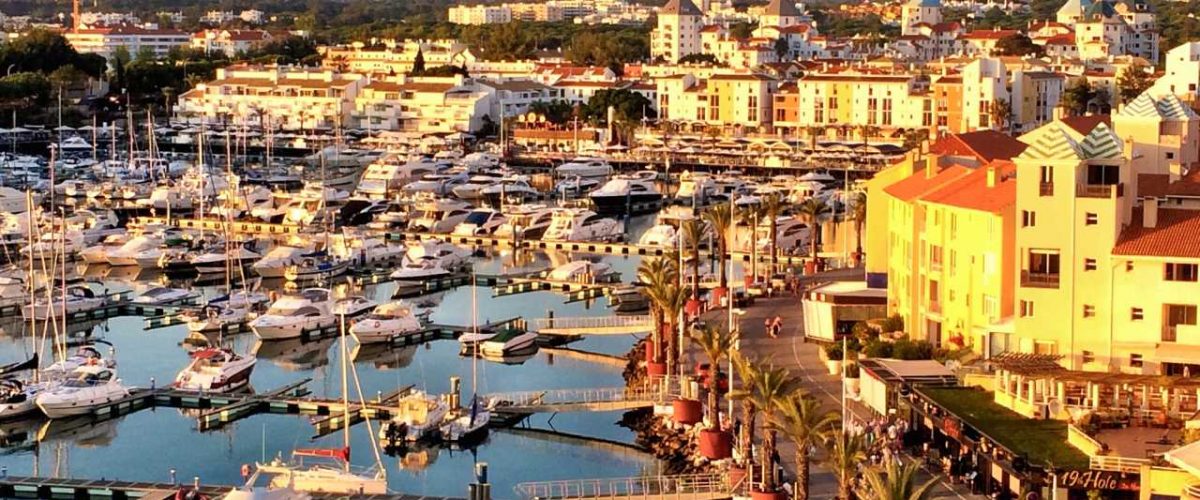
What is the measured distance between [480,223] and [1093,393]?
96.0 feet

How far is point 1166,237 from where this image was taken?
22812mm

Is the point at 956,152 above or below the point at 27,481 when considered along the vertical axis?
above

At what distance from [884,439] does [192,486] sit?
7.65 m

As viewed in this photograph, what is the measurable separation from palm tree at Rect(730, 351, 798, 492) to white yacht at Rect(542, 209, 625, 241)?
25.1 meters

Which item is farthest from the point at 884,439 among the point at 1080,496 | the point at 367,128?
the point at 367,128

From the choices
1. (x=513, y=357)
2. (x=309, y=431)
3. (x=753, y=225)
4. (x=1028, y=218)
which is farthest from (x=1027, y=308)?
(x=753, y=225)

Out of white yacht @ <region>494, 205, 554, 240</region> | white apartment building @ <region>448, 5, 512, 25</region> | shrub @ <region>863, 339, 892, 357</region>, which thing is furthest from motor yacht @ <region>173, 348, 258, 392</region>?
white apartment building @ <region>448, 5, 512, 25</region>

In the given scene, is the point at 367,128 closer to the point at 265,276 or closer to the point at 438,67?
the point at 438,67

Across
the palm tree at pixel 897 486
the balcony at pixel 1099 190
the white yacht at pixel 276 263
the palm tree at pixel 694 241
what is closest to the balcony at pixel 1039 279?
the balcony at pixel 1099 190

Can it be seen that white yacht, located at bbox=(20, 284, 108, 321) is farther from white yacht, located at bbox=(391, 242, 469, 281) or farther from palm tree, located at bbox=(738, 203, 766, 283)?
palm tree, located at bbox=(738, 203, 766, 283)

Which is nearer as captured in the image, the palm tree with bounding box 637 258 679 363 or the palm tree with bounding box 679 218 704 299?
the palm tree with bounding box 637 258 679 363

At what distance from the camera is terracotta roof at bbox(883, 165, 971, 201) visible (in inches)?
1115

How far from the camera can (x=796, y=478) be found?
66.9 feet

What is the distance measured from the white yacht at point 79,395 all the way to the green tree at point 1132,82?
52499mm
